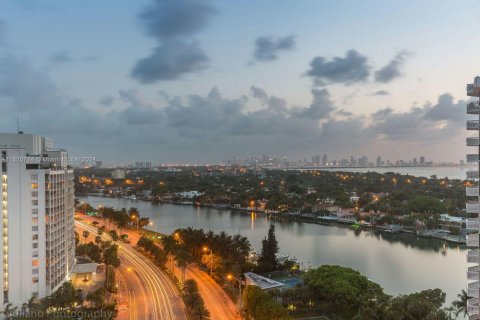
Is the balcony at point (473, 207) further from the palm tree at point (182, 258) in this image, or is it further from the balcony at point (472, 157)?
the palm tree at point (182, 258)

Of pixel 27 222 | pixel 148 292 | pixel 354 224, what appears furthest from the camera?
pixel 354 224

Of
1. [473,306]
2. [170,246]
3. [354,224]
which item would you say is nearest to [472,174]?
[473,306]

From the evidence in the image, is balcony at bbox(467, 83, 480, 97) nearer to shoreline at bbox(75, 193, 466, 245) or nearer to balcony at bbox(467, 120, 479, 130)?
balcony at bbox(467, 120, 479, 130)

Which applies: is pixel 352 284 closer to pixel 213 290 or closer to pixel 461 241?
pixel 213 290

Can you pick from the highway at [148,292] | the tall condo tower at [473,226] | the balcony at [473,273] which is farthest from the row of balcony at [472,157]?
the highway at [148,292]

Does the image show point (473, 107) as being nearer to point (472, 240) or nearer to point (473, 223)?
point (473, 223)

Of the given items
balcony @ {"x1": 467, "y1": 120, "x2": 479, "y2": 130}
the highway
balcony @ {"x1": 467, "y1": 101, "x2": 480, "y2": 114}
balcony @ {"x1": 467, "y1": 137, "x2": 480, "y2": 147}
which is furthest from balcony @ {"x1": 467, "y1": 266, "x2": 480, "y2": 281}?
the highway
